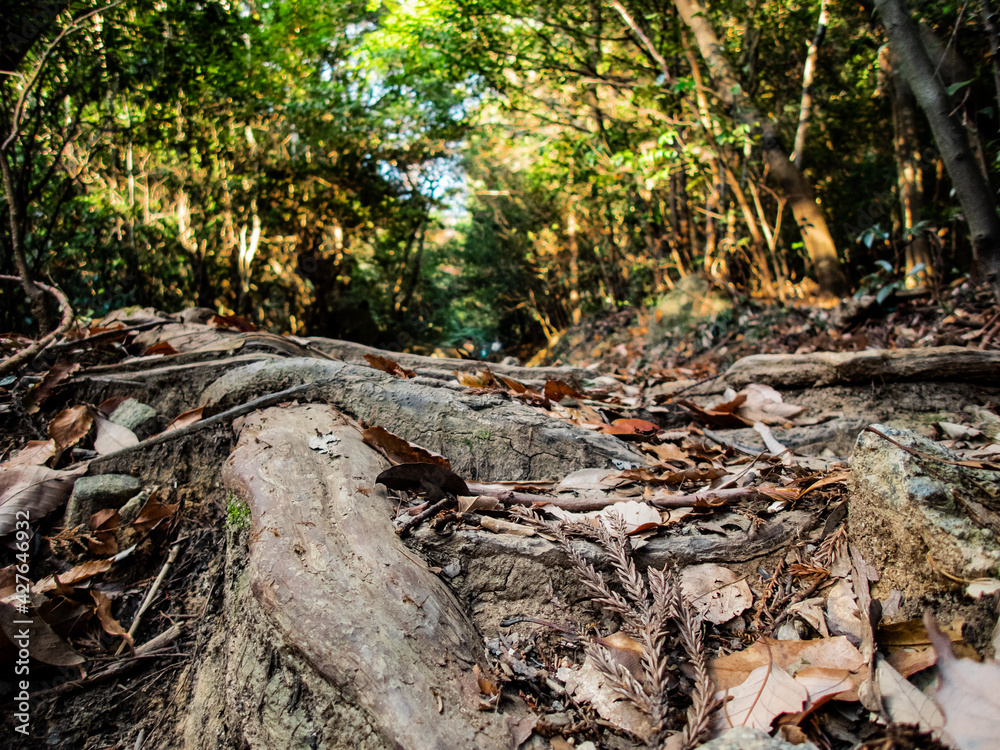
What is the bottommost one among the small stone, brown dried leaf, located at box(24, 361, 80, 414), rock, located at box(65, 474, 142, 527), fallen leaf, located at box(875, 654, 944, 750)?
fallen leaf, located at box(875, 654, 944, 750)

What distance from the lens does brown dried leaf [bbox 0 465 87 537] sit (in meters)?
1.51

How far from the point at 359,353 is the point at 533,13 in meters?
6.45

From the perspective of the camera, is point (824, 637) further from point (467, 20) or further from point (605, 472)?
point (467, 20)

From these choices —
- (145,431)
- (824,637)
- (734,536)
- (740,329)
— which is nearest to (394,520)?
(734,536)

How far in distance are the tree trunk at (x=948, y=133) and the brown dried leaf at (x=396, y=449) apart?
3076mm

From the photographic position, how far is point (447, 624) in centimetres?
107

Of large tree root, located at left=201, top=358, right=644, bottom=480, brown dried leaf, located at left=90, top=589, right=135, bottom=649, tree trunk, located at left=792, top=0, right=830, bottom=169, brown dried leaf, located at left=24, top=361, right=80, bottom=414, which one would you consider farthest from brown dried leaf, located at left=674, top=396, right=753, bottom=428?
tree trunk, located at left=792, top=0, right=830, bottom=169

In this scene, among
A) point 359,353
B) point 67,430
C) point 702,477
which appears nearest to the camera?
point 702,477

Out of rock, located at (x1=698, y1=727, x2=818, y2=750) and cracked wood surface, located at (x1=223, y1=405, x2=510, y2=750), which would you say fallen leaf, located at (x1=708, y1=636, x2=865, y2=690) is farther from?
cracked wood surface, located at (x1=223, y1=405, x2=510, y2=750)

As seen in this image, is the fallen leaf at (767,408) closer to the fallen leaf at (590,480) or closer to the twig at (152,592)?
the fallen leaf at (590,480)

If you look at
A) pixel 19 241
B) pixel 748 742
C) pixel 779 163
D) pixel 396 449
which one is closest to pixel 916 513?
pixel 748 742

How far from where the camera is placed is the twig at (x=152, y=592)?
1.36m

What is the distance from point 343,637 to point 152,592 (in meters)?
0.84

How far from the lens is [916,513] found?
3.30 feet
